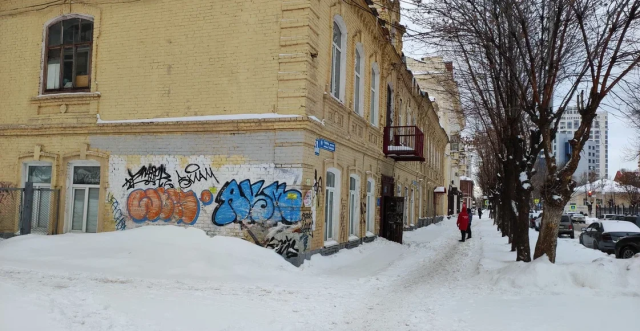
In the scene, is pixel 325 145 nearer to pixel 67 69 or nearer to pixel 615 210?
pixel 67 69

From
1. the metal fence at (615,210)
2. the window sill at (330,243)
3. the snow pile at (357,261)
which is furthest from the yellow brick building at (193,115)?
the metal fence at (615,210)

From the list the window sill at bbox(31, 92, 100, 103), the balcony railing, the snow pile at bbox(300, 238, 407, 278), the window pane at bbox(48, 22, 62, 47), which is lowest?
the snow pile at bbox(300, 238, 407, 278)

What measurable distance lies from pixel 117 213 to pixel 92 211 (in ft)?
4.23

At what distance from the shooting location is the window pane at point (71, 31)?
1437 centimetres

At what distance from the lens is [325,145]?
1270 centimetres

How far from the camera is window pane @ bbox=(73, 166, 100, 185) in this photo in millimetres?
13953

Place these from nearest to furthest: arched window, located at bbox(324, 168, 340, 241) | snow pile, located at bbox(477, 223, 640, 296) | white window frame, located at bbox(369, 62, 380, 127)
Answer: snow pile, located at bbox(477, 223, 640, 296), arched window, located at bbox(324, 168, 340, 241), white window frame, located at bbox(369, 62, 380, 127)

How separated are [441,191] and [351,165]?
2577 centimetres

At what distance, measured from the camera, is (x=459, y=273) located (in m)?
12.1

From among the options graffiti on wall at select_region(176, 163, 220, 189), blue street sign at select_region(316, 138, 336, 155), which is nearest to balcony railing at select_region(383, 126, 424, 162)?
blue street sign at select_region(316, 138, 336, 155)

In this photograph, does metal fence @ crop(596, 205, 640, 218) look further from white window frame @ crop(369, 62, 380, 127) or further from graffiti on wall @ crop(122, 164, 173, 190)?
graffiti on wall @ crop(122, 164, 173, 190)

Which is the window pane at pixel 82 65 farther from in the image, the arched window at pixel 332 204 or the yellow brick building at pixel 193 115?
the arched window at pixel 332 204

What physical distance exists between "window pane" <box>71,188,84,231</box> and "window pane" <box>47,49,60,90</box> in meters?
3.21

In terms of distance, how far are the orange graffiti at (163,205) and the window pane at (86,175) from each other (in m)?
1.62
